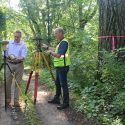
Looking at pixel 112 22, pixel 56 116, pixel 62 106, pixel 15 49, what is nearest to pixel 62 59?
pixel 62 106

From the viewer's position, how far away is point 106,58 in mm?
7465

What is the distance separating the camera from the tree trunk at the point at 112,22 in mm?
8164

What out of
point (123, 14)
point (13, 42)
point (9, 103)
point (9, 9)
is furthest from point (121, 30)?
point (9, 9)

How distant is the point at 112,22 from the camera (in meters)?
8.27

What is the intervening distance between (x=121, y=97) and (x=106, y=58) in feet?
3.91

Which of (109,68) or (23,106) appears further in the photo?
(23,106)

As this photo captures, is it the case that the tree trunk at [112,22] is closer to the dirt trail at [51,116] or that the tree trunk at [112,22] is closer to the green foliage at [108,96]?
the green foliage at [108,96]

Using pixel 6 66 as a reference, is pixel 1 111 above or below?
below

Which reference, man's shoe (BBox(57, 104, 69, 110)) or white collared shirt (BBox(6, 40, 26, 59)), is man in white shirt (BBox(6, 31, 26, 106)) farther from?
man's shoe (BBox(57, 104, 69, 110))

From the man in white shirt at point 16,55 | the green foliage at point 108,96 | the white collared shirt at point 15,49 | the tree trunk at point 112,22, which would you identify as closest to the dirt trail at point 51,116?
the green foliage at point 108,96

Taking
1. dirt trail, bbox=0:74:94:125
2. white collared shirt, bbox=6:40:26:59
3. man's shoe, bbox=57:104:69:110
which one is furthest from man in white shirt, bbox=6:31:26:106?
man's shoe, bbox=57:104:69:110

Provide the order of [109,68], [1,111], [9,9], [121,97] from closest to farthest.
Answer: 1. [121,97]
2. [109,68]
3. [1,111]
4. [9,9]

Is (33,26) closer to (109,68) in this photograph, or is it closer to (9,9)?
(9,9)

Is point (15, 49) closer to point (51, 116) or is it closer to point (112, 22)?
point (51, 116)
